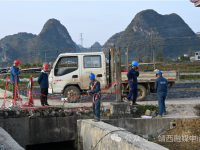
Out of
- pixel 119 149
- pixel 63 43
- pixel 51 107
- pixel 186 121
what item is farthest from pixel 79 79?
pixel 63 43

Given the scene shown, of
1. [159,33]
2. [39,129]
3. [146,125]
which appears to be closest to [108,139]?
[146,125]

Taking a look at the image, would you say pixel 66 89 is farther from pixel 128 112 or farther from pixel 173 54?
pixel 173 54

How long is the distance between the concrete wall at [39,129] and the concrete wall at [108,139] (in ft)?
3.66

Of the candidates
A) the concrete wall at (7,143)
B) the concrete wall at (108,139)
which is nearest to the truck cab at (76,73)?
the concrete wall at (108,139)

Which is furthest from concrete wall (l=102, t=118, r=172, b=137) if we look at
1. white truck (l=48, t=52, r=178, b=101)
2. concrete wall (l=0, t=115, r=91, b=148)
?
white truck (l=48, t=52, r=178, b=101)

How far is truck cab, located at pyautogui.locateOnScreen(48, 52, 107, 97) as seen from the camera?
11109mm

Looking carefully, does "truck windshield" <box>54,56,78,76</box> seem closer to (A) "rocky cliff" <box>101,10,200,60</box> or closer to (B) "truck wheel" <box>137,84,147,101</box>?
(B) "truck wheel" <box>137,84,147,101</box>

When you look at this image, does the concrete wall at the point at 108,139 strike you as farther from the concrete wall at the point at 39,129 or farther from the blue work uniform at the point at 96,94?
the concrete wall at the point at 39,129

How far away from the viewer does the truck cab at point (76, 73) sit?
11109 mm

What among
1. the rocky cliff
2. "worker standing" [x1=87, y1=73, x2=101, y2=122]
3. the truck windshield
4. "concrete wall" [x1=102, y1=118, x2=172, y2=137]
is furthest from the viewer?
the rocky cliff

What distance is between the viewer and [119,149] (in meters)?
5.40

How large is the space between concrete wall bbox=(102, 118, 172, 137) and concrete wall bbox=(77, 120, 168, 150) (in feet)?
4.03

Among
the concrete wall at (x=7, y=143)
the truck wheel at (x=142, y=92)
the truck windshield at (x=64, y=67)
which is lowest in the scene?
the concrete wall at (x=7, y=143)

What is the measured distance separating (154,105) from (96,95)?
3234 mm
